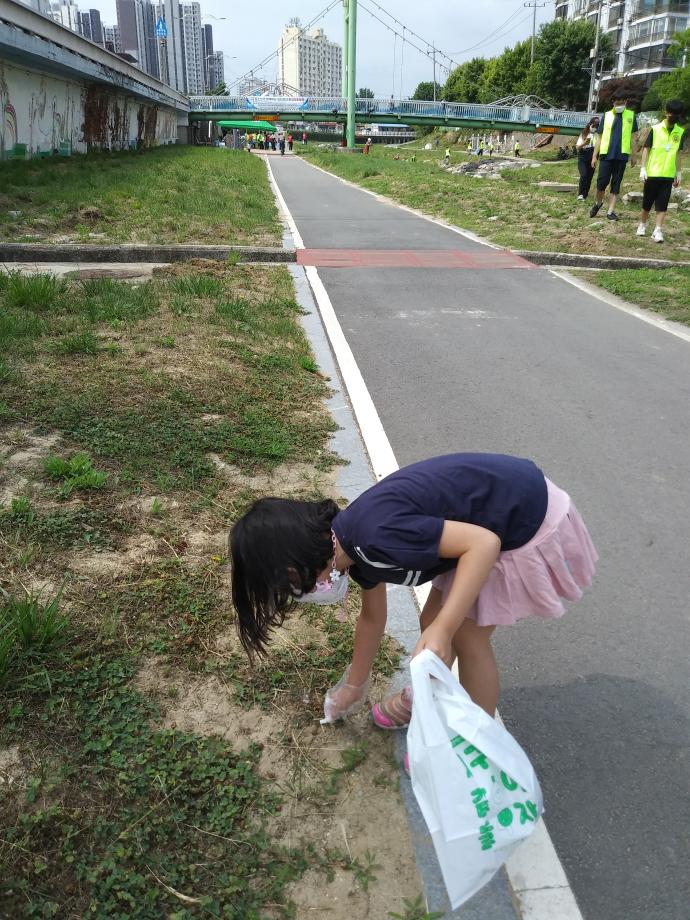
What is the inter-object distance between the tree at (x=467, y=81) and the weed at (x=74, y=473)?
102 meters

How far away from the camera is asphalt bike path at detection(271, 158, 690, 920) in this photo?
2.19m

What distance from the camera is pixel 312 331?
6.95 meters

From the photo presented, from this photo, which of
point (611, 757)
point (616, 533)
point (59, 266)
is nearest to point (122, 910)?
point (611, 757)

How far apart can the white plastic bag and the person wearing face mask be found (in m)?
0.19

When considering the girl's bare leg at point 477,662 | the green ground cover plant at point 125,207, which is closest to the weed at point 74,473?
the girl's bare leg at point 477,662

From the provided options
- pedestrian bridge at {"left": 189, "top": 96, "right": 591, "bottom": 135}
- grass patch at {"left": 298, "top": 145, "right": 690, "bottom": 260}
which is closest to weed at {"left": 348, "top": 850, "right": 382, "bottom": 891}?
grass patch at {"left": 298, "top": 145, "right": 690, "bottom": 260}

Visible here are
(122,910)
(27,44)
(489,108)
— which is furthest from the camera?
(489,108)

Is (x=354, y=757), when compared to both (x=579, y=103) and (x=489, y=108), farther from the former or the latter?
(x=579, y=103)

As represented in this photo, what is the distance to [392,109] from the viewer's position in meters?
56.0

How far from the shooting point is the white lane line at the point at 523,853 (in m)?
1.94

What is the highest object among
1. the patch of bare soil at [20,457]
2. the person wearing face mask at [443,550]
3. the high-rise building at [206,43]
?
the high-rise building at [206,43]

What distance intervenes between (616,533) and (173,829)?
2520 millimetres

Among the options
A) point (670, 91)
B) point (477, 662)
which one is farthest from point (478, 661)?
point (670, 91)

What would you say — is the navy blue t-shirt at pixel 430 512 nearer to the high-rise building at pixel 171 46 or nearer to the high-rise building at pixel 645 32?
the high-rise building at pixel 171 46
